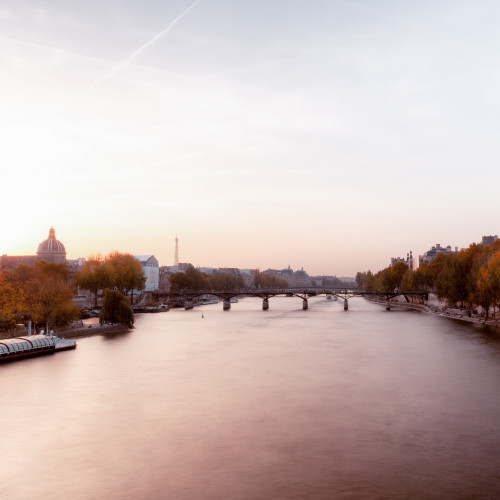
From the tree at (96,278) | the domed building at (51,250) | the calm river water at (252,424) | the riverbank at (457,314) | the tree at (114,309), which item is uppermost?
the domed building at (51,250)

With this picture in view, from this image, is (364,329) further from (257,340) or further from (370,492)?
(370,492)

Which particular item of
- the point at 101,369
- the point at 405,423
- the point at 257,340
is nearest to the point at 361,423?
the point at 405,423

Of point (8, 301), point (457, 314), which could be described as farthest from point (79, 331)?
point (457, 314)

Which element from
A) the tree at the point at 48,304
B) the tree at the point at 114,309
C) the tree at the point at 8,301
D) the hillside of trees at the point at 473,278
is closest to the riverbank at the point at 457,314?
the hillside of trees at the point at 473,278

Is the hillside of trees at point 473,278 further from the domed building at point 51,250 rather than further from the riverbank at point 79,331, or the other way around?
the domed building at point 51,250

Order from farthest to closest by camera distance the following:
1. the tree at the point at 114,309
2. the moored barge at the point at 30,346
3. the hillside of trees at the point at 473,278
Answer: the tree at the point at 114,309 → the hillside of trees at the point at 473,278 → the moored barge at the point at 30,346

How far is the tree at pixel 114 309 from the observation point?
84250 mm

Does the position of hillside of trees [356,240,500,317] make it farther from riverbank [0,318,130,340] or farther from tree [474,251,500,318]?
riverbank [0,318,130,340]

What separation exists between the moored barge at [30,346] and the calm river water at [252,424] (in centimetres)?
179

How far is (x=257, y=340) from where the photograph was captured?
75.4 metres

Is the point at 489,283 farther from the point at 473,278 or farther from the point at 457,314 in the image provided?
the point at 457,314

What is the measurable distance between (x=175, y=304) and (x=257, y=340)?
84.0 m

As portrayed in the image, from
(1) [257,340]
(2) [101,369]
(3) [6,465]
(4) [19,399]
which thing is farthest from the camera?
(1) [257,340]

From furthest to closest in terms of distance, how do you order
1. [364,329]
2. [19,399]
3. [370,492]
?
[364,329], [19,399], [370,492]
